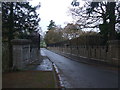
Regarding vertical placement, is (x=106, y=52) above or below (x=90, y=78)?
above

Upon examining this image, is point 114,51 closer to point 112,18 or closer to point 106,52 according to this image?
point 106,52

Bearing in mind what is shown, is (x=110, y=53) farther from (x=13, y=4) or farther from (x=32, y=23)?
(x=13, y=4)

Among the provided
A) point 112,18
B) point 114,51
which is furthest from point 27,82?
point 112,18

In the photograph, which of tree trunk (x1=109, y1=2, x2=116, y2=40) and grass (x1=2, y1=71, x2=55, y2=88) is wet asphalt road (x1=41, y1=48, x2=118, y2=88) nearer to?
grass (x1=2, y1=71, x2=55, y2=88)

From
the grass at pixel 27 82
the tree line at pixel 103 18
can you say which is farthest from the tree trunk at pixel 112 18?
the grass at pixel 27 82

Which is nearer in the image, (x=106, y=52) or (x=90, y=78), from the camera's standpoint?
(x=90, y=78)

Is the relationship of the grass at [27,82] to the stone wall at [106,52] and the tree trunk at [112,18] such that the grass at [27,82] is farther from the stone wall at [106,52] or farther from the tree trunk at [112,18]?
the tree trunk at [112,18]

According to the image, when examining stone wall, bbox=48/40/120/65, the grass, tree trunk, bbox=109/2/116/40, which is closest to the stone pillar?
stone wall, bbox=48/40/120/65

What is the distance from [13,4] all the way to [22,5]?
73 cm

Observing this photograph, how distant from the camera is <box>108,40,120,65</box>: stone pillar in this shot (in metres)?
18.5

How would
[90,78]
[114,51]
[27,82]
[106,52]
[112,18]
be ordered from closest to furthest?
[27,82]
[90,78]
[114,51]
[106,52]
[112,18]

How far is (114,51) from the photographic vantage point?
63.2ft

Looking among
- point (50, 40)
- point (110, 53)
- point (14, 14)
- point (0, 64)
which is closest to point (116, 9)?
point (110, 53)

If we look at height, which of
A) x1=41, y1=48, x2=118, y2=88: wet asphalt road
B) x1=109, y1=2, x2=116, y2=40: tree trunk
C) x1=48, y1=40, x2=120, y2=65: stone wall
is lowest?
x1=41, y1=48, x2=118, y2=88: wet asphalt road
